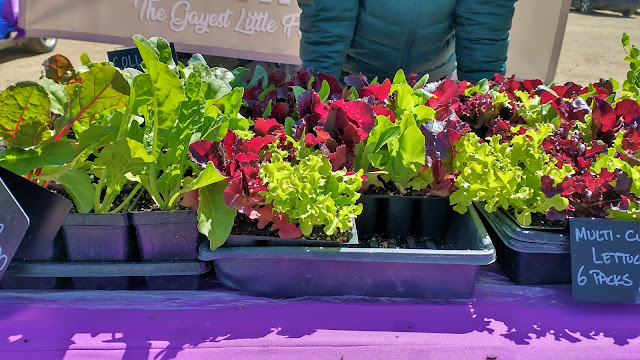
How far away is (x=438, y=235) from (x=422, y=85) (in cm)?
32

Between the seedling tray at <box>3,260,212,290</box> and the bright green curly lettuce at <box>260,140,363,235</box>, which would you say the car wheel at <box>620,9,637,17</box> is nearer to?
the bright green curly lettuce at <box>260,140,363,235</box>

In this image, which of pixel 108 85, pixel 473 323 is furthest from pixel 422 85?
pixel 108 85

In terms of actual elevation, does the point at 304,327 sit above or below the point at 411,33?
below

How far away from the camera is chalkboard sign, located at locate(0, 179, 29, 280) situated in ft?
2.11

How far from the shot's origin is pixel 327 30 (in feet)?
4.28

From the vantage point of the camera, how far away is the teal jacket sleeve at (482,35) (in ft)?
4.28

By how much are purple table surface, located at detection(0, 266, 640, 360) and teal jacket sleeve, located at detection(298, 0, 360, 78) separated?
718 mm

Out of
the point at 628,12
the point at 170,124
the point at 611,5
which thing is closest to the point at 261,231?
the point at 170,124

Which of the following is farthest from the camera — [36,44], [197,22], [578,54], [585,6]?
[585,6]

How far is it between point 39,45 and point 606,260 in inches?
198

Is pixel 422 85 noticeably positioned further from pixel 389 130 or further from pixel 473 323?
pixel 473 323

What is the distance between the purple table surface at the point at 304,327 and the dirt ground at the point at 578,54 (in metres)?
3.07

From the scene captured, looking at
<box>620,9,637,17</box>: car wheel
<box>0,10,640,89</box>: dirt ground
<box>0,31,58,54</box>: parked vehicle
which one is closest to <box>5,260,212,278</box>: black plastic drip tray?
<box>0,10,640,89</box>: dirt ground

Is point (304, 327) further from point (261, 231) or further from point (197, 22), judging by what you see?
point (197, 22)
